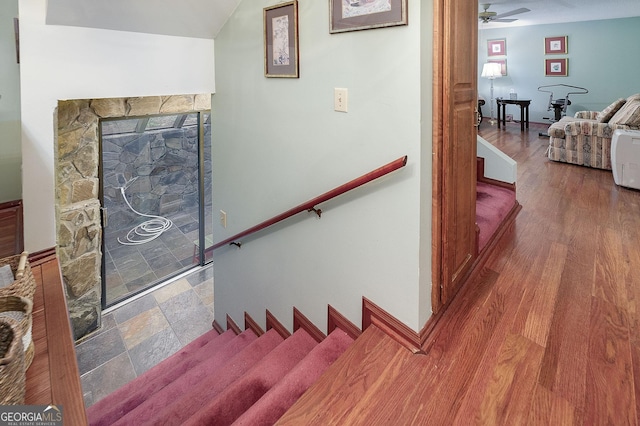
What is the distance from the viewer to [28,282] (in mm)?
1534

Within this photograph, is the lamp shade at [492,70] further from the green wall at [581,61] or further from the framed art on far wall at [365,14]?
the framed art on far wall at [365,14]

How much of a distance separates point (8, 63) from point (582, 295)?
382cm

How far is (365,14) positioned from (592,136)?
4.55 m

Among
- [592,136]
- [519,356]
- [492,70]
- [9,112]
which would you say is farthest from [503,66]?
[9,112]

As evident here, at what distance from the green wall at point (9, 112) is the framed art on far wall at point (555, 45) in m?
9.08

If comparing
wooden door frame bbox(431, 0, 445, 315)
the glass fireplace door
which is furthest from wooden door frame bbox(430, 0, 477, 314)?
the glass fireplace door

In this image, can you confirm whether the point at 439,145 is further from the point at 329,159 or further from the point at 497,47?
the point at 497,47

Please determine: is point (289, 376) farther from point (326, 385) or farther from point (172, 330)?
point (172, 330)

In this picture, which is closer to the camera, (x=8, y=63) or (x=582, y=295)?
(x=582, y=295)

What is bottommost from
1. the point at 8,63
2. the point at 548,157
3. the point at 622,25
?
the point at 548,157

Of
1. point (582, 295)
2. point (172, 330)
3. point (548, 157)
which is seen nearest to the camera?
point (582, 295)

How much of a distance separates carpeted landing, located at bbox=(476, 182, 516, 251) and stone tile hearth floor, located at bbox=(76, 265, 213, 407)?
2.84 meters

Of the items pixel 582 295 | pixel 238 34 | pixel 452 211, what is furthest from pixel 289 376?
pixel 238 34

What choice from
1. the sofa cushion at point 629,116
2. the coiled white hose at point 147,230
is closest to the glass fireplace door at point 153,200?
the coiled white hose at point 147,230
